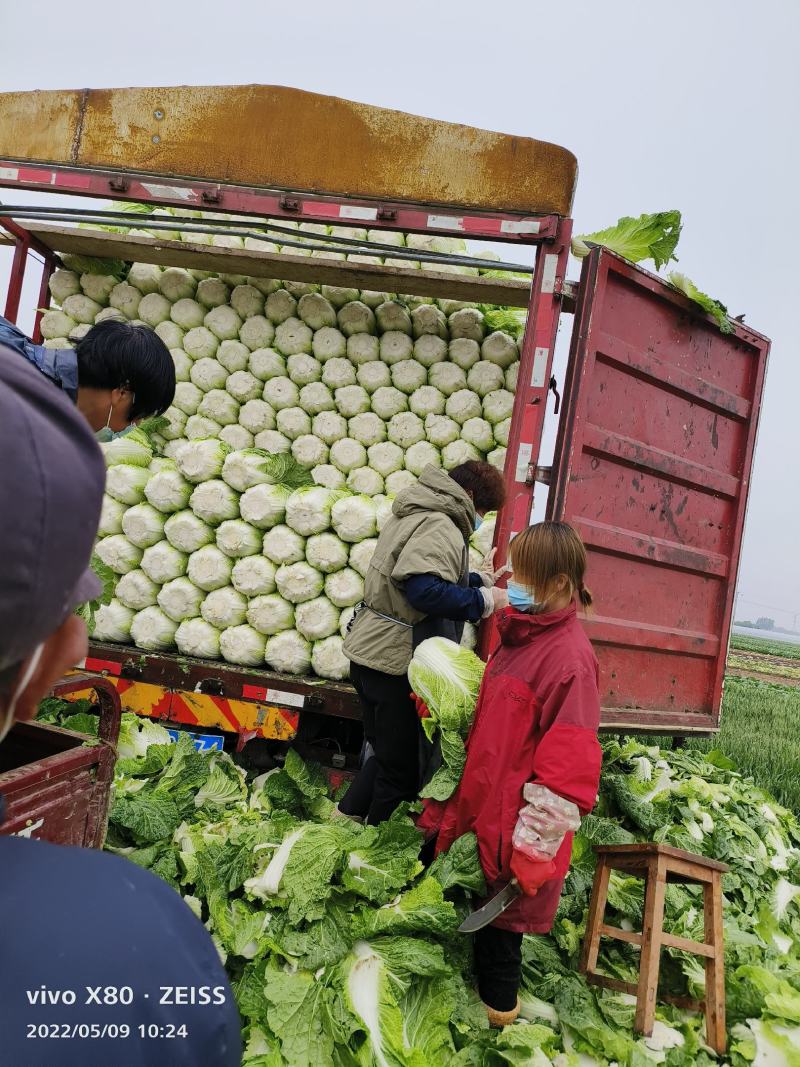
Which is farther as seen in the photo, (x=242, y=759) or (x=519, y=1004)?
(x=242, y=759)

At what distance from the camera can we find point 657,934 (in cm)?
268

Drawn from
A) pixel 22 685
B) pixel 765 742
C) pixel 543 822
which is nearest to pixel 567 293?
pixel 543 822

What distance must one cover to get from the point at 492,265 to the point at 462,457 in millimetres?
1173

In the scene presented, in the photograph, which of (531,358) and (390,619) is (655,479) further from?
(390,619)

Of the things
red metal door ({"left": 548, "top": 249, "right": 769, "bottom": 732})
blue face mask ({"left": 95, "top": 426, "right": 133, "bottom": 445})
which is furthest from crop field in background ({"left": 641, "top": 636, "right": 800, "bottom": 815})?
blue face mask ({"left": 95, "top": 426, "right": 133, "bottom": 445})

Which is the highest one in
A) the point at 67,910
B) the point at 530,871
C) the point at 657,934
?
the point at 67,910

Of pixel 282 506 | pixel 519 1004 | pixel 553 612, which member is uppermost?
pixel 282 506

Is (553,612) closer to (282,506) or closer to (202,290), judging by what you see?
(282,506)

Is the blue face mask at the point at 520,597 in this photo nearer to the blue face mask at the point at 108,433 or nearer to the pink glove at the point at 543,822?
the pink glove at the point at 543,822

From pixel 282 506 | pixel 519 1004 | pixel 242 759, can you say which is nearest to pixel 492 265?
pixel 282 506

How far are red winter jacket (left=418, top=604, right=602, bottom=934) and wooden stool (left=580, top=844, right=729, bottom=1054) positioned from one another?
0.46 metres

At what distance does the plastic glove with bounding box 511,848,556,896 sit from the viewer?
7.64 feet

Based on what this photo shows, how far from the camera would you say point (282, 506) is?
14.2ft

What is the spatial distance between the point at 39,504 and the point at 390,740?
2.98 metres
